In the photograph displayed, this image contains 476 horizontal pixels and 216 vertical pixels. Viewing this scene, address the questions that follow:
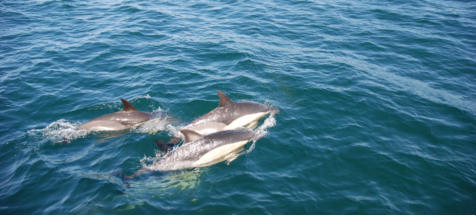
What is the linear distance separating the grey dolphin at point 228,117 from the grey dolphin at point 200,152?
139cm

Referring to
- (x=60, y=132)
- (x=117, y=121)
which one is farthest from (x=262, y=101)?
(x=60, y=132)

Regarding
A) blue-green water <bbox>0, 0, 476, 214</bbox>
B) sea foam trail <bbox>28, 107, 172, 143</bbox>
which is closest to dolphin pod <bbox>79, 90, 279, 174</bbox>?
sea foam trail <bbox>28, 107, 172, 143</bbox>

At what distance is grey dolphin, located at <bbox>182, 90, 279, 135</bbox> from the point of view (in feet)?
35.6

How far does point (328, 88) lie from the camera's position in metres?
13.2

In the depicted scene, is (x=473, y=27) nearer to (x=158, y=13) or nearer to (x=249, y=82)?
(x=249, y=82)

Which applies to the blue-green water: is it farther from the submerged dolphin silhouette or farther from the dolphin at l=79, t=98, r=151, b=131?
the dolphin at l=79, t=98, r=151, b=131

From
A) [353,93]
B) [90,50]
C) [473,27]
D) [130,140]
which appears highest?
[473,27]

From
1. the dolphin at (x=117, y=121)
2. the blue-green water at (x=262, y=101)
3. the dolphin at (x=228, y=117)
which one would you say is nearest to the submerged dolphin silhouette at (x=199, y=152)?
the blue-green water at (x=262, y=101)

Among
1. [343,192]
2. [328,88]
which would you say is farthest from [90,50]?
[343,192]

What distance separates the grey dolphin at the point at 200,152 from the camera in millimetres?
8922

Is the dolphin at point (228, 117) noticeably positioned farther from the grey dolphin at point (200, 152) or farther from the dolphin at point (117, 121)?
the dolphin at point (117, 121)

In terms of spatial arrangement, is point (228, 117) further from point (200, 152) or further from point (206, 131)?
point (200, 152)

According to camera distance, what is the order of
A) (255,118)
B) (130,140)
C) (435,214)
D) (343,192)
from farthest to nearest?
(255,118) → (130,140) → (343,192) → (435,214)

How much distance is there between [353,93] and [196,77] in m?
7.37
